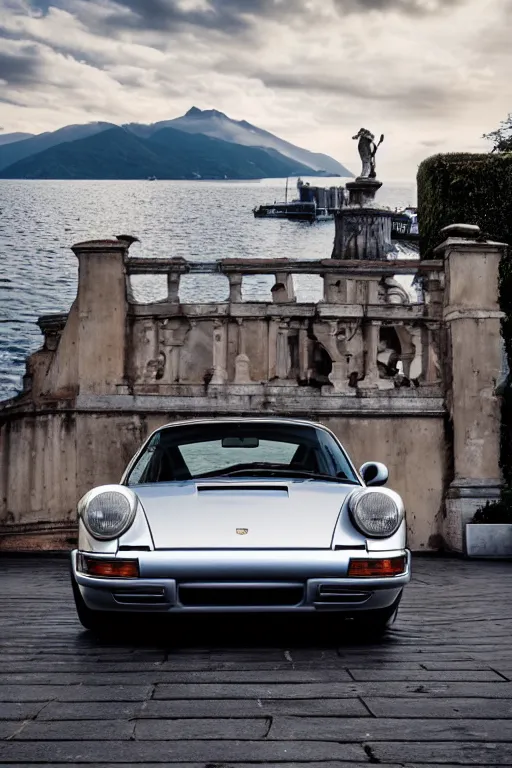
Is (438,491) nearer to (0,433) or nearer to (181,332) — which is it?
(181,332)

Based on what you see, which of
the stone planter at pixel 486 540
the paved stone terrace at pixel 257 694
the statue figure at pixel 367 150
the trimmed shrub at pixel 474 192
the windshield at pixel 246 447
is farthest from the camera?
the statue figure at pixel 367 150

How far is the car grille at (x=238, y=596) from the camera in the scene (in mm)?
5535

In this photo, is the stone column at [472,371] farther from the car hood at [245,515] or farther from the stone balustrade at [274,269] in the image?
the car hood at [245,515]

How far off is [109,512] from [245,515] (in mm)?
693

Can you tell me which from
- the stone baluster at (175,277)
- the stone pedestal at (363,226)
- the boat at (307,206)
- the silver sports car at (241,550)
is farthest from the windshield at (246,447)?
the boat at (307,206)

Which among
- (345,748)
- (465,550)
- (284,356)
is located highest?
(284,356)

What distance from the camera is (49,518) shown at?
39.2 ft

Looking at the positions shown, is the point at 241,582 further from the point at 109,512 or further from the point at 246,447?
the point at 246,447

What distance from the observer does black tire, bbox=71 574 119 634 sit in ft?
19.6

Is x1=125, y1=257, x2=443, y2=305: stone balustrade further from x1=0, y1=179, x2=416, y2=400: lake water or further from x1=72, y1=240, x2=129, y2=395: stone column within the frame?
x1=0, y1=179, x2=416, y2=400: lake water

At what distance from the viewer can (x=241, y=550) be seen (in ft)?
18.3

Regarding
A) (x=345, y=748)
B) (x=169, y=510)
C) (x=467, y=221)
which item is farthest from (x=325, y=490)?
(x=467, y=221)

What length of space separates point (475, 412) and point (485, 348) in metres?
0.69

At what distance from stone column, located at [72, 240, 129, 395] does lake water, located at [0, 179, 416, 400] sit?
1052 inches
